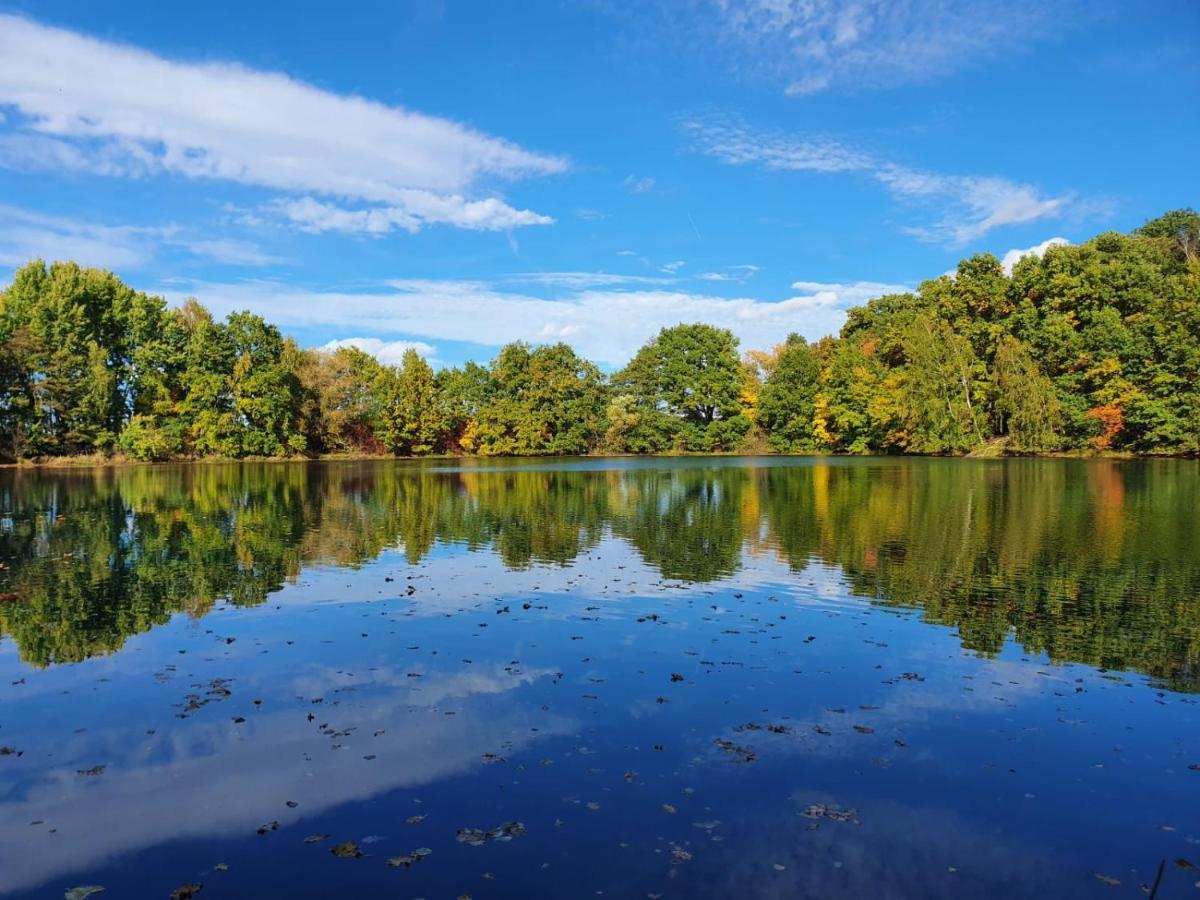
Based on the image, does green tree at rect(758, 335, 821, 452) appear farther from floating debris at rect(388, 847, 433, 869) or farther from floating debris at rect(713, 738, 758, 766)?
floating debris at rect(388, 847, 433, 869)

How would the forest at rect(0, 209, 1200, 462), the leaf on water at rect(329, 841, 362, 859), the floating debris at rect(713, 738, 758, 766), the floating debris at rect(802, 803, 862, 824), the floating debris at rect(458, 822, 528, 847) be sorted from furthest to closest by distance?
the forest at rect(0, 209, 1200, 462) → the floating debris at rect(713, 738, 758, 766) → the floating debris at rect(802, 803, 862, 824) → the floating debris at rect(458, 822, 528, 847) → the leaf on water at rect(329, 841, 362, 859)

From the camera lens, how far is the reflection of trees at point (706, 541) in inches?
528

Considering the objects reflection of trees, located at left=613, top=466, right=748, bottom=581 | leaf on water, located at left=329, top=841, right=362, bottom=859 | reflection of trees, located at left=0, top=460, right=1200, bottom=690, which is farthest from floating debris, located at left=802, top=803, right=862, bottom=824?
reflection of trees, located at left=613, top=466, right=748, bottom=581

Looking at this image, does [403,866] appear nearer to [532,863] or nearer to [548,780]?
[532,863]

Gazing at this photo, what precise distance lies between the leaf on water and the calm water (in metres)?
0.03

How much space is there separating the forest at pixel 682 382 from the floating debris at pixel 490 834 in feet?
243

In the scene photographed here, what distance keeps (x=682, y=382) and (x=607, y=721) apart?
95681 millimetres

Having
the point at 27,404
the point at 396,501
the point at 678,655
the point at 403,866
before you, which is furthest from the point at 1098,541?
the point at 27,404

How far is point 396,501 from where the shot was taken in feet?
120

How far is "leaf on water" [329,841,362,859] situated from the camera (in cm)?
610

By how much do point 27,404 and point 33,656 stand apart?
2789 inches

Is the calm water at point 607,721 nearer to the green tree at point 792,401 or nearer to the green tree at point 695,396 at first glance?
the green tree at point 792,401

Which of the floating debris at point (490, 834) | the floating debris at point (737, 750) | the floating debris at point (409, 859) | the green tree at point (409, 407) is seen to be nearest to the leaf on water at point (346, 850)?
the floating debris at point (409, 859)

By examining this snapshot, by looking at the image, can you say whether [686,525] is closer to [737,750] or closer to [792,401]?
[737,750]
